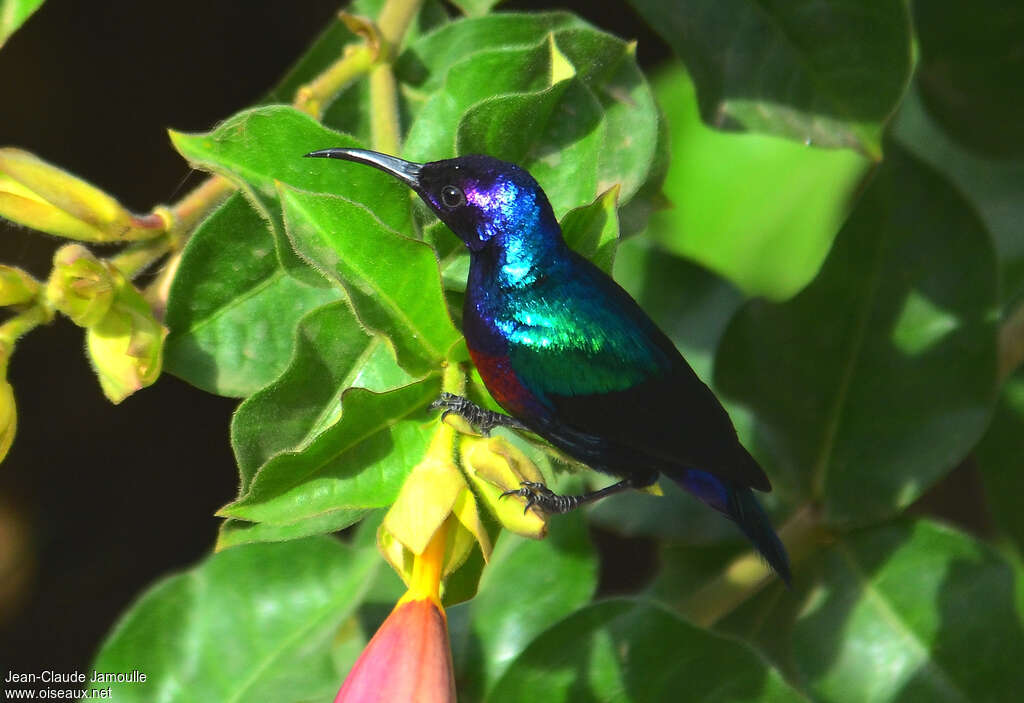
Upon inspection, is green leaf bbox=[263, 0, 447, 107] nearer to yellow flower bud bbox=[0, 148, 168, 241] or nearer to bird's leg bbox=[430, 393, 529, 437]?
yellow flower bud bbox=[0, 148, 168, 241]

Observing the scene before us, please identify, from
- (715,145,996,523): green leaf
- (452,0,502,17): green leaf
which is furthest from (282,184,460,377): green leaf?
(715,145,996,523): green leaf

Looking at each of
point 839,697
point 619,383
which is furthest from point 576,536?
point 619,383

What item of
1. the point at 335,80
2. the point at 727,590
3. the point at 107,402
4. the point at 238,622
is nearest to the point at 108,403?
the point at 107,402

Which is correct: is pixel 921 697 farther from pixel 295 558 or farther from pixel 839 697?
pixel 295 558

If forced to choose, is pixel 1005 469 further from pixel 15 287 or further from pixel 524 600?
pixel 15 287

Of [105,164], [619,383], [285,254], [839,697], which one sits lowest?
[839,697]

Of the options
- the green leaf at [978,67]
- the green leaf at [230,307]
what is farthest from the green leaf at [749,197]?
the green leaf at [230,307]
